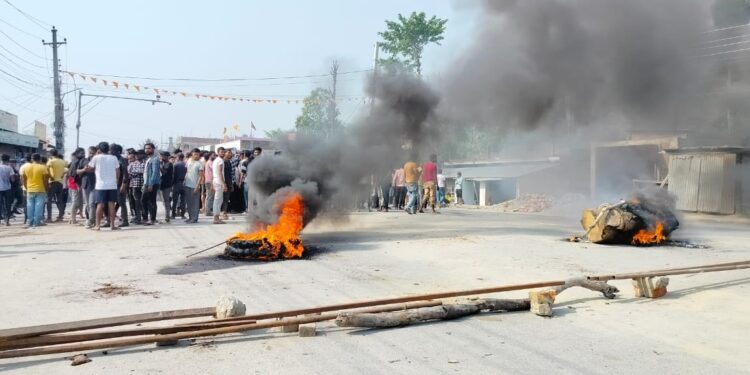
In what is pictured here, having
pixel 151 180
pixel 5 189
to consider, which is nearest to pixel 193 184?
pixel 151 180

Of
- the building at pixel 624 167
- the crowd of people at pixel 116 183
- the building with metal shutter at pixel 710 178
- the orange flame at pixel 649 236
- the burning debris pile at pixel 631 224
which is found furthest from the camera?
the building at pixel 624 167

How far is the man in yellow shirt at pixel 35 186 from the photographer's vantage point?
11219 millimetres

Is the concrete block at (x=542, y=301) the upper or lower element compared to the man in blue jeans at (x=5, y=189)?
lower

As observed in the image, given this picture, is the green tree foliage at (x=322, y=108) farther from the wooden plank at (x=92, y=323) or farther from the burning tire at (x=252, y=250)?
the wooden plank at (x=92, y=323)

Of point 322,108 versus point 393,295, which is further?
point 322,108

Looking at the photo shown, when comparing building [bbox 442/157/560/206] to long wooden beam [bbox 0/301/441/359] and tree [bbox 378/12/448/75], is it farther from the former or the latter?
long wooden beam [bbox 0/301/441/359]

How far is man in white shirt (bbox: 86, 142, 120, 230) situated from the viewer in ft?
33.2

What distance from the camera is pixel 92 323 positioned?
3.84m

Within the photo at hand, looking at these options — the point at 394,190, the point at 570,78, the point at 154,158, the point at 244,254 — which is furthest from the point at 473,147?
the point at 244,254

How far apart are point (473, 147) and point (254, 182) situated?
29347 millimetres

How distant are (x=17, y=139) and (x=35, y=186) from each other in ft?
56.1

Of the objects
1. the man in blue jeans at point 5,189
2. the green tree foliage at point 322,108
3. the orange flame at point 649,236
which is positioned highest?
the green tree foliage at point 322,108

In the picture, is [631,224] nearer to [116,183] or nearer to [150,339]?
[150,339]

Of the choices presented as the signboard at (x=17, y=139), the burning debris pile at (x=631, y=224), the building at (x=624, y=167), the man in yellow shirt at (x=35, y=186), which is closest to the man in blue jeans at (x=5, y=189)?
the man in yellow shirt at (x=35, y=186)
